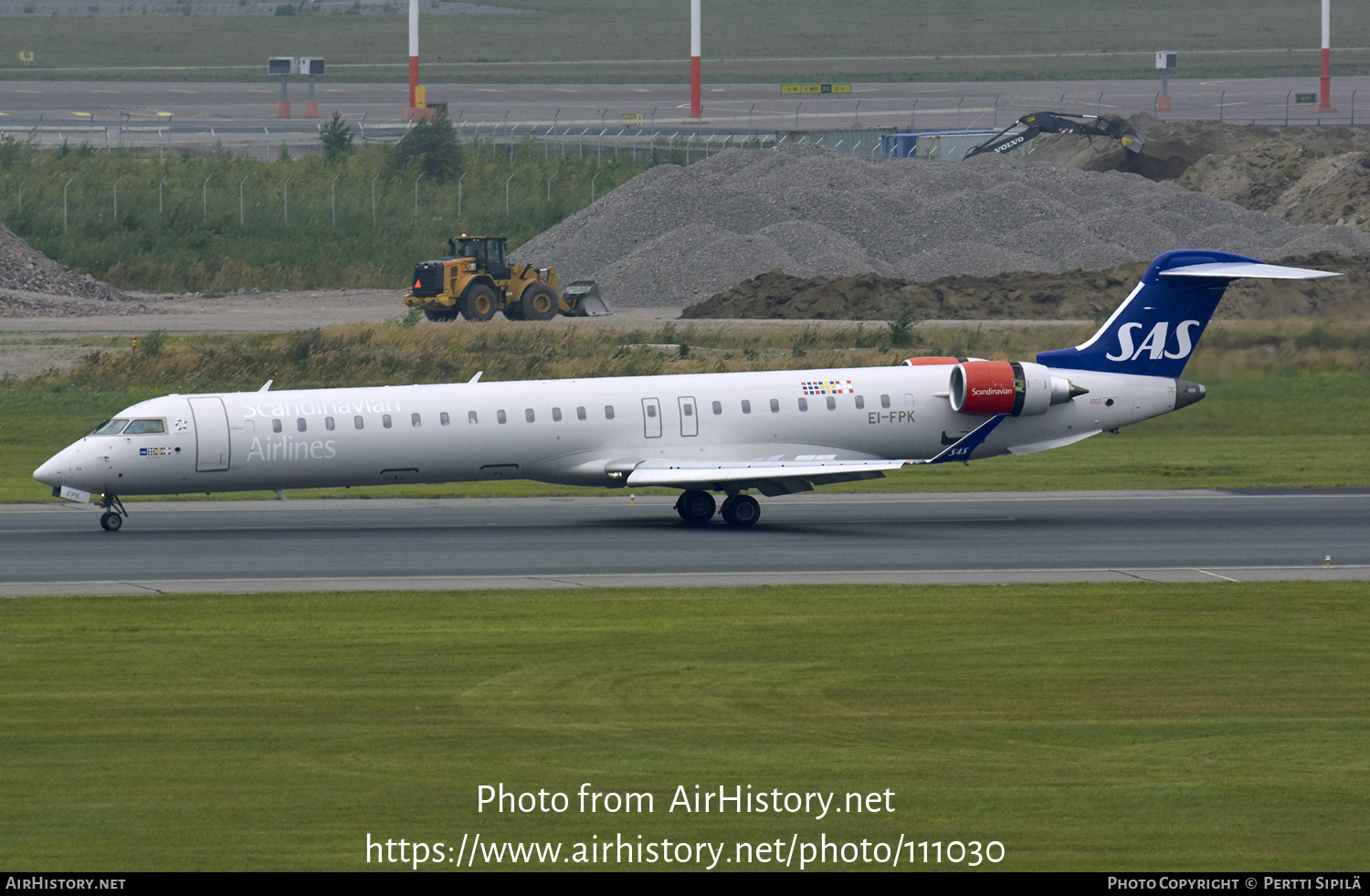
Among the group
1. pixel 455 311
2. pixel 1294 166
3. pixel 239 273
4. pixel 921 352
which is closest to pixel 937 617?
pixel 921 352

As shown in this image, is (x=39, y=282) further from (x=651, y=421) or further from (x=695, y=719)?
(x=695, y=719)

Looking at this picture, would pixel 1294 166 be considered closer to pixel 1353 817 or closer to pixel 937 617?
pixel 937 617

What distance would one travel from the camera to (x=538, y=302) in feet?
237

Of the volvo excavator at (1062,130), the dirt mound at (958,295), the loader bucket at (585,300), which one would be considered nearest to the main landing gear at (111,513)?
the dirt mound at (958,295)

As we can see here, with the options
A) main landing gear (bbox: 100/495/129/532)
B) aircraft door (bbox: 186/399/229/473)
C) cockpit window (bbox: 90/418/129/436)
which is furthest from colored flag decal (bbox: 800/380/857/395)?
main landing gear (bbox: 100/495/129/532)

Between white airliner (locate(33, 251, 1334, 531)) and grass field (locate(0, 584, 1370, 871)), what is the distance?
7405 mm

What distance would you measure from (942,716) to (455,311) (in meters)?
54.9

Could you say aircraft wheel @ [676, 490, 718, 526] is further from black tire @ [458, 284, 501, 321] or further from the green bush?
the green bush

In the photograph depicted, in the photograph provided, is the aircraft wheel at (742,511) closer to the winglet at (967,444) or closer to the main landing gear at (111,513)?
the winglet at (967,444)

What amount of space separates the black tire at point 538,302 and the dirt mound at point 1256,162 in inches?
1385

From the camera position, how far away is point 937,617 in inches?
980

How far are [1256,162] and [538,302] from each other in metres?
42.0

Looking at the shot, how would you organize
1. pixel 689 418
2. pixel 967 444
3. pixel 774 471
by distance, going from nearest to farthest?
pixel 774 471, pixel 967 444, pixel 689 418

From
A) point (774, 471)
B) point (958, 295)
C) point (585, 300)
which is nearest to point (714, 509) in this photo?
point (774, 471)
